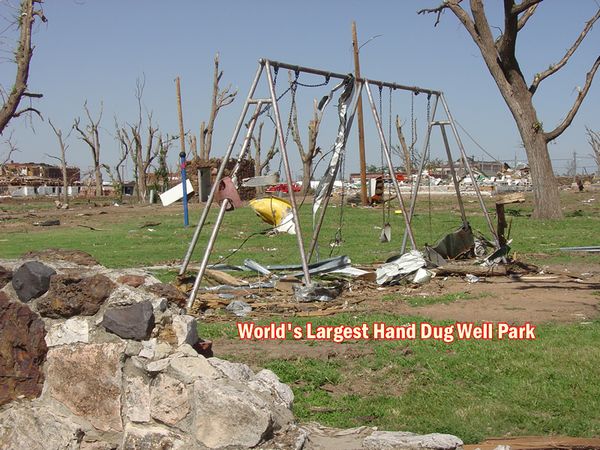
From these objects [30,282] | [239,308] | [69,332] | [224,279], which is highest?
[30,282]

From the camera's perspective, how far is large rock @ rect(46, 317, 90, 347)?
476cm

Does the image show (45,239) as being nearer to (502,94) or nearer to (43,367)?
(502,94)

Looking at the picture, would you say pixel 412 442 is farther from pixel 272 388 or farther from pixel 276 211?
pixel 276 211

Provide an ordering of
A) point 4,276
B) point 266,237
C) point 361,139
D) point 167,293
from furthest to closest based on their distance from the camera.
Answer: point 361,139 → point 266,237 → point 167,293 → point 4,276

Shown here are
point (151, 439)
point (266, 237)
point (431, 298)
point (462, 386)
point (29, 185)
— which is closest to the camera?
point (151, 439)

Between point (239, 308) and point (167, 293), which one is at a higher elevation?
point (167, 293)

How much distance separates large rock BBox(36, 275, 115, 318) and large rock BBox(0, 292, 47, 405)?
5.3 inches

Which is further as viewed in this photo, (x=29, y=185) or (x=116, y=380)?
(x=29, y=185)

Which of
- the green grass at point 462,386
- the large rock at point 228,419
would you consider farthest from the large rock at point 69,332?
the green grass at point 462,386

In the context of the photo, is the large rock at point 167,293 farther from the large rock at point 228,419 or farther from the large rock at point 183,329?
the large rock at point 228,419

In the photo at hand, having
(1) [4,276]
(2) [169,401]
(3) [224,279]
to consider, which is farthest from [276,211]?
(2) [169,401]

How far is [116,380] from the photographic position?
182 inches

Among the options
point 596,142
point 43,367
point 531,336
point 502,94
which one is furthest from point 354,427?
point 596,142

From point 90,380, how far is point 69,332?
310mm
